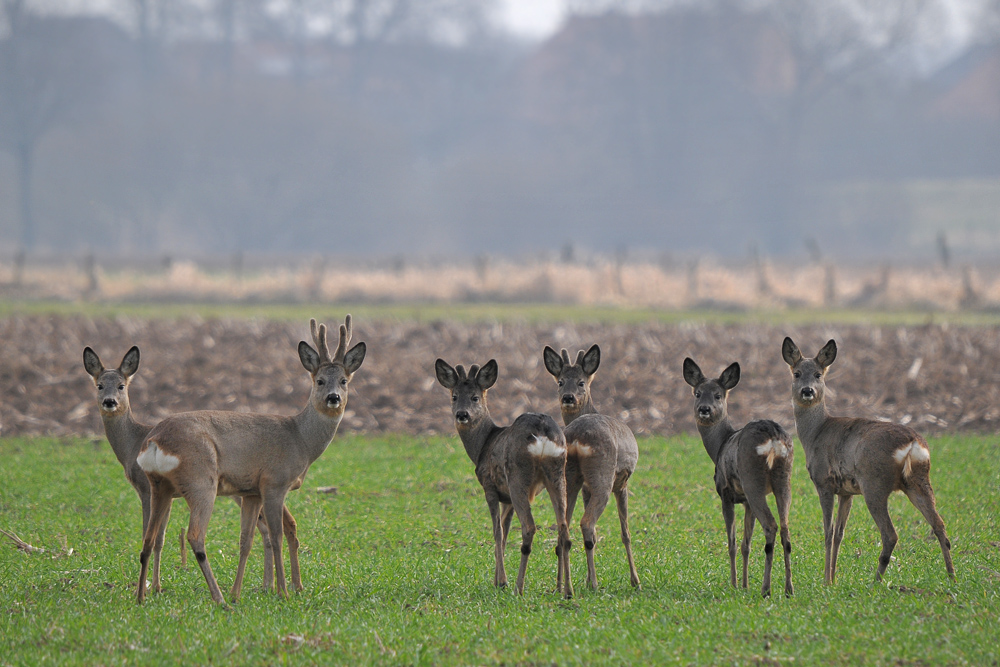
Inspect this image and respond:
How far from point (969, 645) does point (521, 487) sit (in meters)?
3.45

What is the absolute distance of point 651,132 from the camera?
9219 cm

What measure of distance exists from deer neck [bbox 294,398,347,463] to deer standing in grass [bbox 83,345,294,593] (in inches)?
23.6

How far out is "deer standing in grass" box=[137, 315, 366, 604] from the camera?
8.53 metres

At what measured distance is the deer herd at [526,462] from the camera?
8.73 meters

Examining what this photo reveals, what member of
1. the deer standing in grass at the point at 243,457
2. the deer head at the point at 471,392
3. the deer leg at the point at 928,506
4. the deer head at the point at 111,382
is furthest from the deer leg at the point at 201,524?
the deer leg at the point at 928,506

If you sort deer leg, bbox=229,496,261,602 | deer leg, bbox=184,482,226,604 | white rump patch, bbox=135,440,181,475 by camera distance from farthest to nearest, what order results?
deer leg, bbox=229,496,261,602 → white rump patch, bbox=135,440,181,475 → deer leg, bbox=184,482,226,604

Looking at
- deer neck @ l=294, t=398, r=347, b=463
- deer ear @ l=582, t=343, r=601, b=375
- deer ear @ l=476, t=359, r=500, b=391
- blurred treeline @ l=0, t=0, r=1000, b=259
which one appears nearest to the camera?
deer neck @ l=294, t=398, r=347, b=463

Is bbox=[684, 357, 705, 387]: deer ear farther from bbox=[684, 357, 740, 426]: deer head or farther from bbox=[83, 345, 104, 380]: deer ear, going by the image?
bbox=[83, 345, 104, 380]: deer ear

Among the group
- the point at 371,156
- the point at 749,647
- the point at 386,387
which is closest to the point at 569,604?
the point at 749,647

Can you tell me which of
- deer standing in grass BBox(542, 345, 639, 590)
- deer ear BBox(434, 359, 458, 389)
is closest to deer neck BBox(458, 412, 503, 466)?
deer ear BBox(434, 359, 458, 389)

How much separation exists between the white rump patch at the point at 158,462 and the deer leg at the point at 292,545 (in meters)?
1.12

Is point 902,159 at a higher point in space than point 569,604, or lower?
higher

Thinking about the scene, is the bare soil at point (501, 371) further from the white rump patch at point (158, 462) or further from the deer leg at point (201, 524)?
the white rump patch at point (158, 462)

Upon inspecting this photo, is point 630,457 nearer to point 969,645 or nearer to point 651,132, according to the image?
point 969,645
